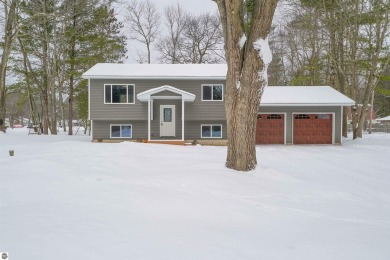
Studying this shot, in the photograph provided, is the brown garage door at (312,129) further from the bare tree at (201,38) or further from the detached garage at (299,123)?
the bare tree at (201,38)

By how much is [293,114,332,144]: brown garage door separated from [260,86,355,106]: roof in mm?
1071

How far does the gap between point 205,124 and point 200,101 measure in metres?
1.62

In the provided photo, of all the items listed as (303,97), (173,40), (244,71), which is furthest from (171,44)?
(244,71)

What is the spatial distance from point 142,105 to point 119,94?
64.3 inches

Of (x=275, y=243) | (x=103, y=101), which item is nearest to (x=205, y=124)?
(x=103, y=101)

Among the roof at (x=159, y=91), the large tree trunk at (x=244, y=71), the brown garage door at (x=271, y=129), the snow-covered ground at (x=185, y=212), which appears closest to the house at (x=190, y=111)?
the brown garage door at (x=271, y=129)

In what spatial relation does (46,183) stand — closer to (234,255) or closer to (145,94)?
(234,255)

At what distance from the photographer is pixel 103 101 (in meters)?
19.2

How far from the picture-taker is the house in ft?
63.0

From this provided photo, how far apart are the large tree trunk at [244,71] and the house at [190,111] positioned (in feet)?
35.6

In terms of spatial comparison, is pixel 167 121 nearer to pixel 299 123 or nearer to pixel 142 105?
pixel 142 105

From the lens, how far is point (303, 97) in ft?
65.5

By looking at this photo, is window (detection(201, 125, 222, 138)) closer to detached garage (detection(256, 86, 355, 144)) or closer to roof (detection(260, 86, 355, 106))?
detached garage (detection(256, 86, 355, 144))

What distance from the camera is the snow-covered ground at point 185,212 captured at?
3.84 meters
